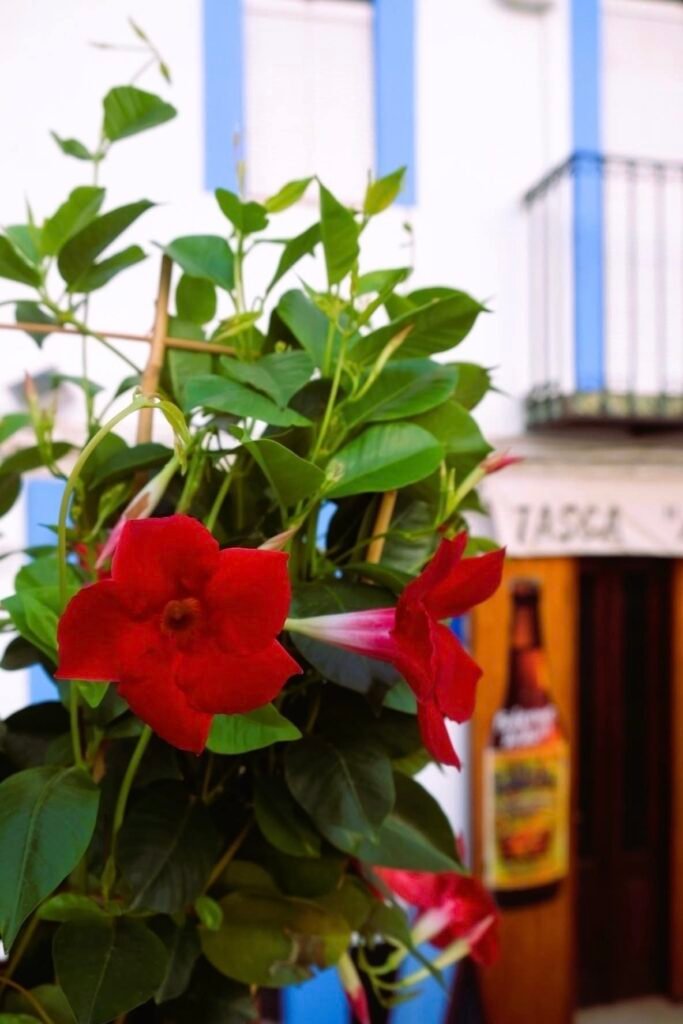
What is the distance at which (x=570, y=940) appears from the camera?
132 inches

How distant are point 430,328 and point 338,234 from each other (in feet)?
0.22

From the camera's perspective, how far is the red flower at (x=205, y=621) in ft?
1.03

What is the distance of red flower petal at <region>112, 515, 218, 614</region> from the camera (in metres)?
0.31

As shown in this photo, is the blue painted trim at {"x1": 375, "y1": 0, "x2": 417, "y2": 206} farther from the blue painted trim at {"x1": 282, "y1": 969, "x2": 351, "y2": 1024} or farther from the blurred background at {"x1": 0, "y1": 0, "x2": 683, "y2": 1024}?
the blue painted trim at {"x1": 282, "y1": 969, "x2": 351, "y2": 1024}

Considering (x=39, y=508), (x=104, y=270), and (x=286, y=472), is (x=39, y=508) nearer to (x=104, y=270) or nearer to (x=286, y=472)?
(x=104, y=270)

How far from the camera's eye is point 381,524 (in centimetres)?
48

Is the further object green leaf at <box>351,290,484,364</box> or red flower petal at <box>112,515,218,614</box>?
green leaf at <box>351,290,484,364</box>

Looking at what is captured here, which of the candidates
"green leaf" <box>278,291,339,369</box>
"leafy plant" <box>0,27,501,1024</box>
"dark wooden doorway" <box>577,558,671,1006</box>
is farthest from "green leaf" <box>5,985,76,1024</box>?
"dark wooden doorway" <box>577,558,671,1006</box>

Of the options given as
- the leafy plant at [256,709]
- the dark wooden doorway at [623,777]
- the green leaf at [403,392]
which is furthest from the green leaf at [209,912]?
the dark wooden doorway at [623,777]

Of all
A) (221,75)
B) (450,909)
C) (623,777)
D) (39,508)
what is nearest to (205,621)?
(450,909)

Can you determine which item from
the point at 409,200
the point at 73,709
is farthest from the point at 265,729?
the point at 409,200

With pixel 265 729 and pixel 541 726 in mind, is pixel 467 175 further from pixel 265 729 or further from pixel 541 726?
pixel 265 729

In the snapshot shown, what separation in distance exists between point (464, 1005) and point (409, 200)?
2485 millimetres

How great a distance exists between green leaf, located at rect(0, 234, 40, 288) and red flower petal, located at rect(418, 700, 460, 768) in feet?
1.07
